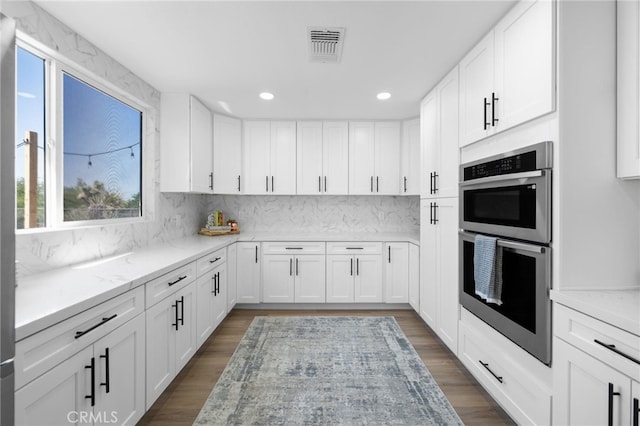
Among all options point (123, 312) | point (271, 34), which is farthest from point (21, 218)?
point (271, 34)

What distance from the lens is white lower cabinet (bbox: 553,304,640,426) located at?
1128 millimetres

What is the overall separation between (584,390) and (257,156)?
3.76m

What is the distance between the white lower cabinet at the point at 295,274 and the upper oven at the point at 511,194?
1970mm

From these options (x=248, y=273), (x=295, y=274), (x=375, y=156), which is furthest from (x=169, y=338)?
(x=375, y=156)

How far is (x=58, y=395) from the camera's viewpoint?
1229 mm

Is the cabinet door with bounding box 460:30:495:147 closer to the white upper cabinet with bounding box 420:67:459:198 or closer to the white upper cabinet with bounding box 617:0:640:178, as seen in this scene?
the white upper cabinet with bounding box 420:67:459:198

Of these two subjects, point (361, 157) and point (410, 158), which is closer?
point (410, 158)

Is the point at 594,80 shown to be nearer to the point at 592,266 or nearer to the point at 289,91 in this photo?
the point at 592,266

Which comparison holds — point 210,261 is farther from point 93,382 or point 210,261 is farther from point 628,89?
point 628,89

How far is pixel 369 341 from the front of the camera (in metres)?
3.00

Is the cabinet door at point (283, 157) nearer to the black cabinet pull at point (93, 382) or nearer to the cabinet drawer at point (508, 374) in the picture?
the cabinet drawer at point (508, 374)

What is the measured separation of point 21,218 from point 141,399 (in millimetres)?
1248

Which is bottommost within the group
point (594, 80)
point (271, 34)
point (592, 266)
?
point (592, 266)

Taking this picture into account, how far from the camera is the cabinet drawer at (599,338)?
1116mm
